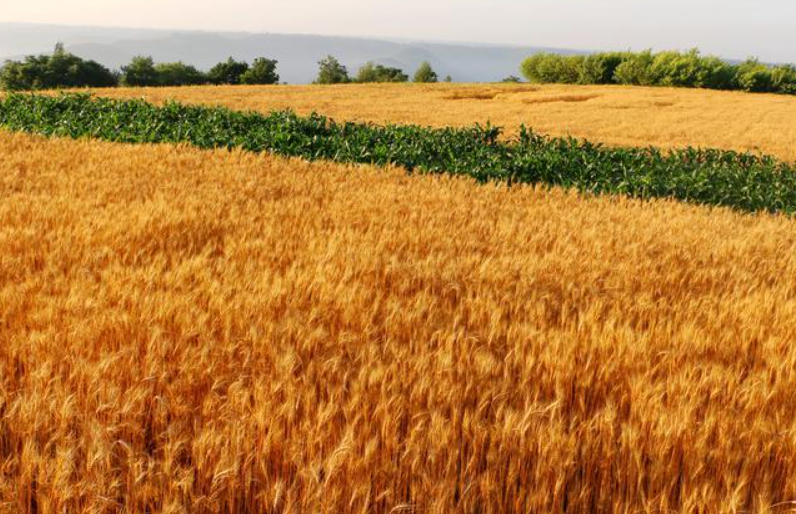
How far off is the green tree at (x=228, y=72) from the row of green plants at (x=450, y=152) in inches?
2373

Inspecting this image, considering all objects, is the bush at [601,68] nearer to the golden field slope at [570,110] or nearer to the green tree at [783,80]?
the green tree at [783,80]

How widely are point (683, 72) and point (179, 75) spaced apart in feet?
200

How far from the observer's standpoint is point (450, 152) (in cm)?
1299

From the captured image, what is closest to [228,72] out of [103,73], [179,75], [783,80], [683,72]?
[179,75]

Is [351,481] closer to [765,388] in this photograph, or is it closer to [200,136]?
[765,388]

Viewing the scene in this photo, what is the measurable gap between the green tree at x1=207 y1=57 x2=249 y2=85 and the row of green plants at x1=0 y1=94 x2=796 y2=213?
2373 inches

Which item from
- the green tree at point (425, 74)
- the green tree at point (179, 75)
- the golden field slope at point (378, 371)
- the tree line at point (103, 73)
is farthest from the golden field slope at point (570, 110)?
the green tree at point (425, 74)

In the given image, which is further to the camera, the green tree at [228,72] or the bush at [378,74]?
the bush at [378,74]

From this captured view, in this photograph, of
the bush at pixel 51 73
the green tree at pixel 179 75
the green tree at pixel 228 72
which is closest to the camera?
the bush at pixel 51 73

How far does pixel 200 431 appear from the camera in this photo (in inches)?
90.7

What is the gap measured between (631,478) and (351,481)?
0.97 m

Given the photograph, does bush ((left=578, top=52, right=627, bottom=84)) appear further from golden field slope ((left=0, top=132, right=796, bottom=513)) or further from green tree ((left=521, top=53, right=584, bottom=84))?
golden field slope ((left=0, top=132, right=796, bottom=513))

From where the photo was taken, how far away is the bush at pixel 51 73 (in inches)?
2482

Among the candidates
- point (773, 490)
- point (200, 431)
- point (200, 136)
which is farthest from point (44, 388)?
point (200, 136)
